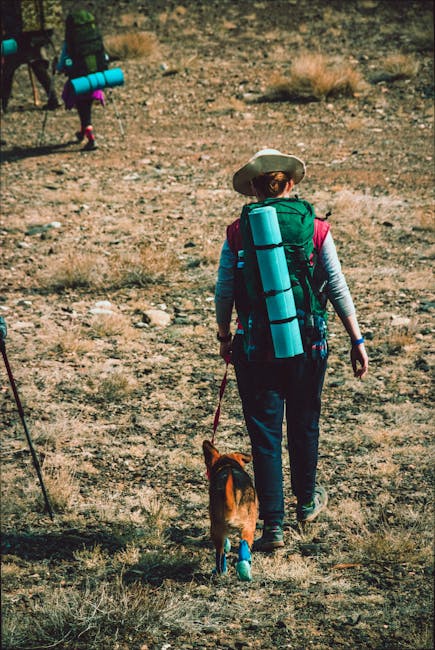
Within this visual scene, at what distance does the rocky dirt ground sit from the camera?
134 inches

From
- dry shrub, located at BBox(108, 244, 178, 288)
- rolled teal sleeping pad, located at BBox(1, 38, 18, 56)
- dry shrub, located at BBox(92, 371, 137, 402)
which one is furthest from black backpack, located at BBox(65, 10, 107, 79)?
dry shrub, located at BBox(92, 371, 137, 402)

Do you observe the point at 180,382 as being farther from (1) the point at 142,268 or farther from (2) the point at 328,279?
(2) the point at 328,279

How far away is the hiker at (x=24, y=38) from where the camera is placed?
1191 cm

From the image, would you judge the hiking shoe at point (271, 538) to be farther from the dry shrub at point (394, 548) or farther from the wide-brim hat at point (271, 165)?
the wide-brim hat at point (271, 165)

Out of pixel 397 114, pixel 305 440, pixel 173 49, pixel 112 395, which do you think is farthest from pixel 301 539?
pixel 173 49

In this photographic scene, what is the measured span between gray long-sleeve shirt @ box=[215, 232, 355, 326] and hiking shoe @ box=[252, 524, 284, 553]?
3.26ft

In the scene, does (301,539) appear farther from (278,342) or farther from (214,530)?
(278,342)

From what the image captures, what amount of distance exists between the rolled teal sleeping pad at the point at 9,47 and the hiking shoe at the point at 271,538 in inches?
398

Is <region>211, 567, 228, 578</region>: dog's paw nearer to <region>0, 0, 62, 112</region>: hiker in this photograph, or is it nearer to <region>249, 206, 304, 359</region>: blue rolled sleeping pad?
<region>249, 206, 304, 359</region>: blue rolled sleeping pad

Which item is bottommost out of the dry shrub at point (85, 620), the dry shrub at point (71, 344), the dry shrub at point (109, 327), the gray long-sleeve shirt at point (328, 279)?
the dry shrub at point (109, 327)

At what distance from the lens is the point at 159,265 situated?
290 inches

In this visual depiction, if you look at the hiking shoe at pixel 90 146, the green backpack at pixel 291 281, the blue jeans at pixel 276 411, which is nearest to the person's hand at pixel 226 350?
the blue jeans at pixel 276 411

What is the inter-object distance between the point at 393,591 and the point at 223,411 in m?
2.03

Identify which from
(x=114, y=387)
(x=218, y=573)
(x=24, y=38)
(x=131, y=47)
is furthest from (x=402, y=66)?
(x=218, y=573)
